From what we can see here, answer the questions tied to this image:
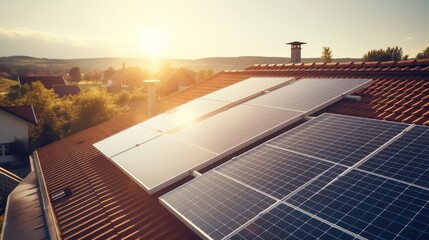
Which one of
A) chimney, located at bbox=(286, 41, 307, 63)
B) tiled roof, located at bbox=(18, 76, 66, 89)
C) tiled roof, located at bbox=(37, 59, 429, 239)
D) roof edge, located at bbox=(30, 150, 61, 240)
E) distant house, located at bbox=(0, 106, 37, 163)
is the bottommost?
distant house, located at bbox=(0, 106, 37, 163)

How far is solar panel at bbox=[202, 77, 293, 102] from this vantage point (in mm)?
11575

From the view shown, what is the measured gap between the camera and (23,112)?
40625 millimetres

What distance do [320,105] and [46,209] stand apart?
8.71 meters

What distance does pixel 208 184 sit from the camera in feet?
19.1

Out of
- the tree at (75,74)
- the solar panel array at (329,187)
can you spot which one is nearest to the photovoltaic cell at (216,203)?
the solar panel array at (329,187)

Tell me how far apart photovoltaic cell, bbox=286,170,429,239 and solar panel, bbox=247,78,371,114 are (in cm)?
374

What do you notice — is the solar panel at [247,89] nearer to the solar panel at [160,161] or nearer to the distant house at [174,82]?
the solar panel at [160,161]

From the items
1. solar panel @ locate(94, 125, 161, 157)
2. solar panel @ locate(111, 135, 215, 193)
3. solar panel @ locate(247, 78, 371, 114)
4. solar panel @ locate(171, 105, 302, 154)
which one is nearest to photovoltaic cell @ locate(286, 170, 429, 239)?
solar panel @ locate(171, 105, 302, 154)

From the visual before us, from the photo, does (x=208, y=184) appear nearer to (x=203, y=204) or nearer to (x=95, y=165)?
(x=203, y=204)

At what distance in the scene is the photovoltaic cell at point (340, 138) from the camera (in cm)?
560

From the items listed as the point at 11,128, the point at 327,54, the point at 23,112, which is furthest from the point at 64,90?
the point at 327,54

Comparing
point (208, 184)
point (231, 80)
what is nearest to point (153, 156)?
point (208, 184)

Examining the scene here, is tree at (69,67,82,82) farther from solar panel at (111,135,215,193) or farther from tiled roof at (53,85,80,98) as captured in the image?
solar panel at (111,135,215,193)

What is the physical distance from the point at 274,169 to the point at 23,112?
149 ft
